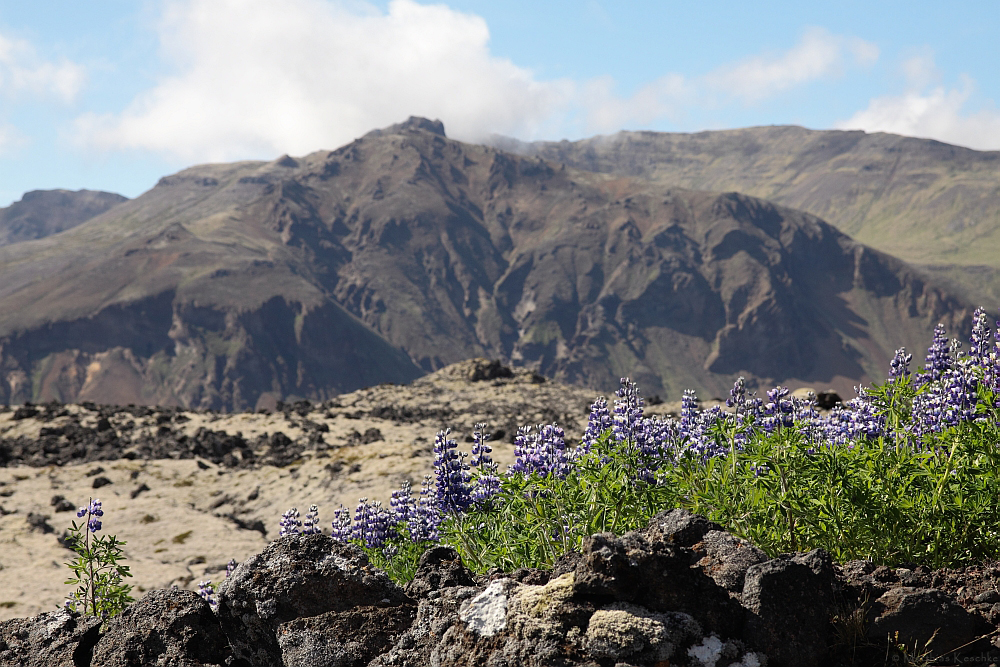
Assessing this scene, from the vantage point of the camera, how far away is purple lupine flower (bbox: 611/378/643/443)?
8.48 meters

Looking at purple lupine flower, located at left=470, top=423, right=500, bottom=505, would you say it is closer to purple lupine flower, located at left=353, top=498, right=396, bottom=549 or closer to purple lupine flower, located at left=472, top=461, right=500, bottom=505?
purple lupine flower, located at left=472, top=461, right=500, bottom=505

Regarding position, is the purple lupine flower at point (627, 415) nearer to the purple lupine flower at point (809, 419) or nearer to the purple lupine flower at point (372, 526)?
the purple lupine flower at point (809, 419)

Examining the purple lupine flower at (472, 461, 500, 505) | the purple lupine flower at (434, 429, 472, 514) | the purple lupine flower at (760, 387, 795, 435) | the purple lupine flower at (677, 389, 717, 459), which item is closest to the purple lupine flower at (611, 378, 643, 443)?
the purple lupine flower at (677, 389, 717, 459)

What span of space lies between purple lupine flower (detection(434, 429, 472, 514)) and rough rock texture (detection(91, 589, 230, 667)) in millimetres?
3172

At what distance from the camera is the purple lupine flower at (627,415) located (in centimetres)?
848

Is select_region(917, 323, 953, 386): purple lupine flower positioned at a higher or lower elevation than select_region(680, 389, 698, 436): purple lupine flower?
higher

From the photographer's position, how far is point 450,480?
864 cm

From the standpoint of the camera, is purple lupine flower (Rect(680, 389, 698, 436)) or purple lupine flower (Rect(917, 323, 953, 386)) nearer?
purple lupine flower (Rect(917, 323, 953, 386))

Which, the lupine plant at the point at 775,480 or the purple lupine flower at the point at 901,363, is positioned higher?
the purple lupine flower at the point at 901,363

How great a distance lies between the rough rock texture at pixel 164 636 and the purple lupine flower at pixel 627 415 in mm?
4501

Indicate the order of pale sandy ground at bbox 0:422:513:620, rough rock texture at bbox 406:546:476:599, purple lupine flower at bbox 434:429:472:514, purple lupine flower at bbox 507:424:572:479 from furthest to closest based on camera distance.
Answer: pale sandy ground at bbox 0:422:513:620, purple lupine flower at bbox 434:429:472:514, purple lupine flower at bbox 507:424:572:479, rough rock texture at bbox 406:546:476:599

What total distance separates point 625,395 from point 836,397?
2109 cm

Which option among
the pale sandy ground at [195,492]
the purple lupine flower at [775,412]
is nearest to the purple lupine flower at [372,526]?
the purple lupine flower at [775,412]

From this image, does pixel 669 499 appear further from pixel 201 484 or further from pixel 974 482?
pixel 201 484
